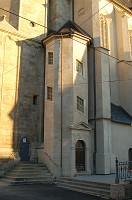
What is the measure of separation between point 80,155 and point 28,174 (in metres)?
4.30

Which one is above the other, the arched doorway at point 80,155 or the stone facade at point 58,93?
the stone facade at point 58,93

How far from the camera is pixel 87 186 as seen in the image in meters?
14.5

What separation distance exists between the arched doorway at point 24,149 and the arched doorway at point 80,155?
4.07m

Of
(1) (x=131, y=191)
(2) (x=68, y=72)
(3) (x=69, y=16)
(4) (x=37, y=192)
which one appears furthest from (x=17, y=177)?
(3) (x=69, y=16)

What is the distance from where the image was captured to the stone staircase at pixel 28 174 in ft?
53.6

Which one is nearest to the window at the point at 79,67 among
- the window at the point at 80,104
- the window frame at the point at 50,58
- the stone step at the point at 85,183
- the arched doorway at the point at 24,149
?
the window frame at the point at 50,58

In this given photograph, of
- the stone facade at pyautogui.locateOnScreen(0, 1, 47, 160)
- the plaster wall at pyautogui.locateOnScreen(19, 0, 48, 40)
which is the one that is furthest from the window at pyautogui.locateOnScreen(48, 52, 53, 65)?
the plaster wall at pyautogui.locateOnScreen(19, 0, 48, 40)

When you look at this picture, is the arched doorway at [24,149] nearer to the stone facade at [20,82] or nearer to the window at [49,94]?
the stone facade at [20,82]

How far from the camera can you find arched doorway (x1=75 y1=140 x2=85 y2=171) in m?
19.3

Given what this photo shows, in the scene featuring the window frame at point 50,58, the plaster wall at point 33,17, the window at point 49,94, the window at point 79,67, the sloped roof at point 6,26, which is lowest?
the window at point 49,94

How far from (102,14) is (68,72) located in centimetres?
977

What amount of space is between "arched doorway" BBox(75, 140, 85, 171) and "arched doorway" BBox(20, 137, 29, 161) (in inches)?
160

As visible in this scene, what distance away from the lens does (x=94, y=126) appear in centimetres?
2119

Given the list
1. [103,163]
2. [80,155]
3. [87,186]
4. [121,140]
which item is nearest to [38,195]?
[87,186]
